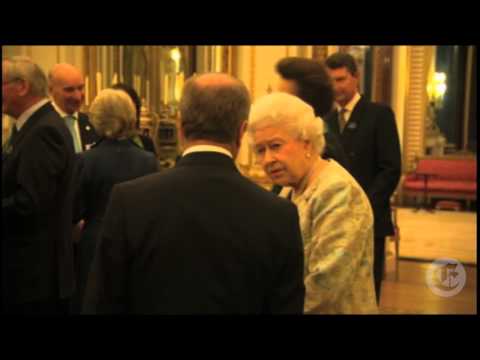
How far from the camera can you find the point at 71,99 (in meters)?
3.88

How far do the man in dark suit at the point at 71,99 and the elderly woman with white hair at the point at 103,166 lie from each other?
726mm

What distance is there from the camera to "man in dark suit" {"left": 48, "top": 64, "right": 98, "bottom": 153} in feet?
12.5

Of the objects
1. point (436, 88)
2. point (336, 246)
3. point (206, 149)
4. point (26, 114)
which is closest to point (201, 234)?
point (206, 149)

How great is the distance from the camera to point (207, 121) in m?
1.59

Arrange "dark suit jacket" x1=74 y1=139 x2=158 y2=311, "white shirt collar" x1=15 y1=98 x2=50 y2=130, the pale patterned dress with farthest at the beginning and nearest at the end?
"dark suit jacket" x1=74 y1=139 x2=158 y2=311 → "white shirt collar" x1=15 y1=98 x2=50 y2=130 → the pale patterned dress

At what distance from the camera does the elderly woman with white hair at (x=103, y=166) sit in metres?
3.12

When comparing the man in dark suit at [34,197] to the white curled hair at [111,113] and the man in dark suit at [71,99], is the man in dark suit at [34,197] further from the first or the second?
the man in dark suit at [71,99]

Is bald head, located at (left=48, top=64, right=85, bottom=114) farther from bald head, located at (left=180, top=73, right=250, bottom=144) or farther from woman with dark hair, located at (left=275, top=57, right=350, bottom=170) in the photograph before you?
bald head, located at (left=180, top=73, right=250, bottom=144)

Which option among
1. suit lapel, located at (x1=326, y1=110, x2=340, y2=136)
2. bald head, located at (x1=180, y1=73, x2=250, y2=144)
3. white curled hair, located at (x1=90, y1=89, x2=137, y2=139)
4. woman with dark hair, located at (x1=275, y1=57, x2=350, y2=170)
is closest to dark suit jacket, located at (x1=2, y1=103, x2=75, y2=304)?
white curled hair, located at (x1=90, y1=89, x2=137, y2=139)

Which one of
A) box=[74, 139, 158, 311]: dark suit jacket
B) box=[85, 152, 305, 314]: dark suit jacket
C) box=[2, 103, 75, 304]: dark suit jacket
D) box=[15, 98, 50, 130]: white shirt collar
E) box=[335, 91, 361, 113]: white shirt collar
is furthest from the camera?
box=[335, 91, 361, 113]: white shirt collar

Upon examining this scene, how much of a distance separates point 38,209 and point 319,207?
47.9 inches

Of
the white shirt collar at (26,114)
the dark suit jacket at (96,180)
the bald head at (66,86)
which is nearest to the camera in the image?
the white shirt collar at (26,114)

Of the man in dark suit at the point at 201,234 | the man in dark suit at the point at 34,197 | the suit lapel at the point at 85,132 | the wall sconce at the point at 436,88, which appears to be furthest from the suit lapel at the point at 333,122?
the wall sconce at the point at 436,88

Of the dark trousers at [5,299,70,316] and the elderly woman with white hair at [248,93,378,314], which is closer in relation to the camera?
the elderly woman with white hair at [248,93,378,314]
